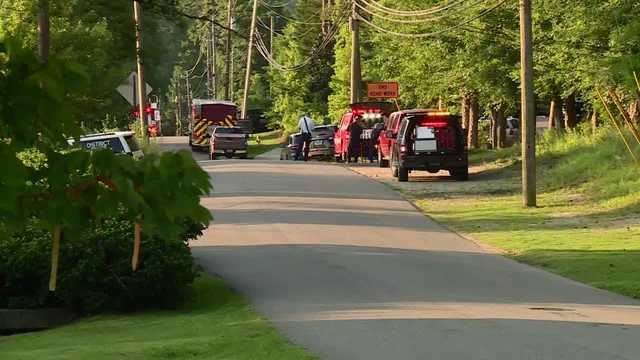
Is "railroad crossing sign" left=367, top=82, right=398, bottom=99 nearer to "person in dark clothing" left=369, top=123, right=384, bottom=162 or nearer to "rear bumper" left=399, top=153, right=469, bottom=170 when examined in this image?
"person in dark clothing" left=369, top=123, right=384, bottom=162

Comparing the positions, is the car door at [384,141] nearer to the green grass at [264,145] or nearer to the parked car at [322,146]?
the parked car at [322,146]

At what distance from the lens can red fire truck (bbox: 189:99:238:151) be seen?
7075 centimetres

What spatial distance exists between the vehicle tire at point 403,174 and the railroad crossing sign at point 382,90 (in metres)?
14.2

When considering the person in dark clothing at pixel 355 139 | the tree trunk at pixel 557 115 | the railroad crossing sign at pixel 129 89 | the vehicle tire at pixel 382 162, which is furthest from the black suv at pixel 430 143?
the railroad crossing sign at pixel 129 89

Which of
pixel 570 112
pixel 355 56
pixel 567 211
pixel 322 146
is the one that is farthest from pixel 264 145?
pixel 567 211

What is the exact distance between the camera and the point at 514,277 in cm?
1564

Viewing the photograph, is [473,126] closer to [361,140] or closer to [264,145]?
[361,140]

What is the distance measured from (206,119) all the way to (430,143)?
41.0 m

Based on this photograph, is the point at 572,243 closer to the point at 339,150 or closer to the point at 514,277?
the point at 514,277

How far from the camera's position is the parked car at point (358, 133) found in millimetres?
41906

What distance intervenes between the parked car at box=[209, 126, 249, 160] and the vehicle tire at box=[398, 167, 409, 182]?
2701cm

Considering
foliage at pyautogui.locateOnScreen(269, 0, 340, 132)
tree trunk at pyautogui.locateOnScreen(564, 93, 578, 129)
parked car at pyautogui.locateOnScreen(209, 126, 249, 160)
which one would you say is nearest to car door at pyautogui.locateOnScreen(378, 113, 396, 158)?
tree trunk at pyautogui.locateOnScreen(564, 93, 578, 129)

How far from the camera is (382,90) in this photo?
4734 cm

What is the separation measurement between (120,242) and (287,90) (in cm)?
7271
